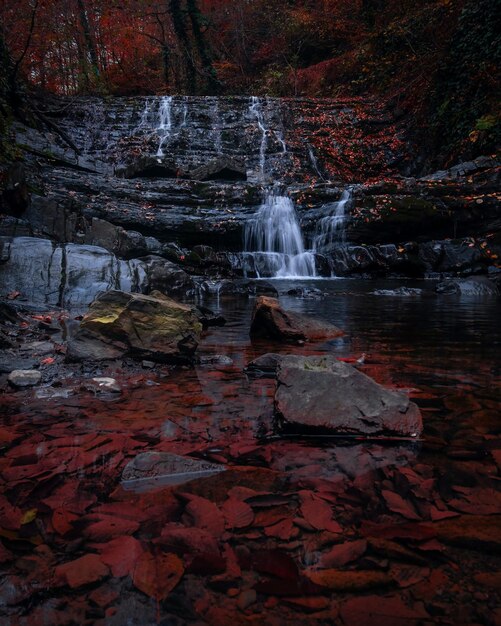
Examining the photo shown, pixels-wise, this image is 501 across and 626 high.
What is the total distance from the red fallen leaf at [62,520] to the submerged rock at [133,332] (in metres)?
1.94

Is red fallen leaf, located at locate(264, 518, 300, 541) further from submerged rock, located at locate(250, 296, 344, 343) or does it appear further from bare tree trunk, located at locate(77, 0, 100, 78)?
bare tree trunk, located at locate(77, 0, 100, 78)

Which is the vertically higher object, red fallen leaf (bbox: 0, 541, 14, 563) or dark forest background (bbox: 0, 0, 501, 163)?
dark forest background (bbox: 0, 0, 501, 163)

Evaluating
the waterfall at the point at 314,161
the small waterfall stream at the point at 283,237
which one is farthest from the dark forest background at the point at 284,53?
the small waterfall stream at the point at 283,237

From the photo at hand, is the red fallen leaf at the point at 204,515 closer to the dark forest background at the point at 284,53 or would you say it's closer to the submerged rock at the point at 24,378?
the submerged rock at the point at 24,378

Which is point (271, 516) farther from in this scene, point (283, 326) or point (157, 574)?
point (283, 326)

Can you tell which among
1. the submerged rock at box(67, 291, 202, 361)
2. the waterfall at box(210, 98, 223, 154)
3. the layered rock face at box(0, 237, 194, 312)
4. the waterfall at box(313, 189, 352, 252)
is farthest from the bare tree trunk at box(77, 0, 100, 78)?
the submerged rock at box(67, 291, 202, 361)

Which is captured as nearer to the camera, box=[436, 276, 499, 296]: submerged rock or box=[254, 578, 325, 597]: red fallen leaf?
box=[254, 578, 325, 597]: red fallen leaf

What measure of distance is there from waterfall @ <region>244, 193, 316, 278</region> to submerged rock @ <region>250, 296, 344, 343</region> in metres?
7.69

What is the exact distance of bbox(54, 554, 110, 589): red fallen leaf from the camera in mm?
1098


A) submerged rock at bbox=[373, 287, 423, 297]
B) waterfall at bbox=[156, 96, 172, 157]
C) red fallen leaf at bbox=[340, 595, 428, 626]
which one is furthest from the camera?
waterfall at bbox=[156, 96, 172, 157]

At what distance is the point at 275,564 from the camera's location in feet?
3.90

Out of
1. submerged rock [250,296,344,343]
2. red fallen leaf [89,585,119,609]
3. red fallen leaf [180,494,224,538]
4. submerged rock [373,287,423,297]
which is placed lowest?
red fallen leaf [180,494,224,538]

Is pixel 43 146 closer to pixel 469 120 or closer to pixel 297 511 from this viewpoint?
pixel 469 120

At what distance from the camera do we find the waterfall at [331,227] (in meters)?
12.7
